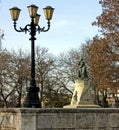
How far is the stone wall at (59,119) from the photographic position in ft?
45.1

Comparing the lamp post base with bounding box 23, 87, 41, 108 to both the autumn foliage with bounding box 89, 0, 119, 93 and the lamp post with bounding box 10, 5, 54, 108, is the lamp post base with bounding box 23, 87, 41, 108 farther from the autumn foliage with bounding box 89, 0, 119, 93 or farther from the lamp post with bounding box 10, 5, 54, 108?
the autumn foliage with bounding box 89, 0, 119, 93

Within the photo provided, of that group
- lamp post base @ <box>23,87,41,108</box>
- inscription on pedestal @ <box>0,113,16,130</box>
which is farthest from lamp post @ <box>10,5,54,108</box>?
inscription on pedestal @ <box>0,113,16,130</box>

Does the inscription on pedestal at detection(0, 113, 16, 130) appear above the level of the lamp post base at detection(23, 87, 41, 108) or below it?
below

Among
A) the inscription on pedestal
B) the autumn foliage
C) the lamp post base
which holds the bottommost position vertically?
the inscription on pedestal

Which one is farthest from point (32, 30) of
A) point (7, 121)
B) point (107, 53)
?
point (107, 53)

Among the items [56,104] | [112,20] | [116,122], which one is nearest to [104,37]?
[112,20]

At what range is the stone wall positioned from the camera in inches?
542

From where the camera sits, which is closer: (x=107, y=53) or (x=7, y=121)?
(x=7, y=121)

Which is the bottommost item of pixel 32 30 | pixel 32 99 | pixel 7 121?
pixel 7 121

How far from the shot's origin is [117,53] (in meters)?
41.2

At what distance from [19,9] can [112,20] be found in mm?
22465

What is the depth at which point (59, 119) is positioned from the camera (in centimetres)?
1410

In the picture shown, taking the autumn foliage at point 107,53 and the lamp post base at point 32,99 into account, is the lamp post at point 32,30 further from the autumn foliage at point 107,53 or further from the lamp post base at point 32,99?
the autumn foliage at point 107,53

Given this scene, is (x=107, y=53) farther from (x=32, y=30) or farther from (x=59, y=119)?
(x=59, y=119)
